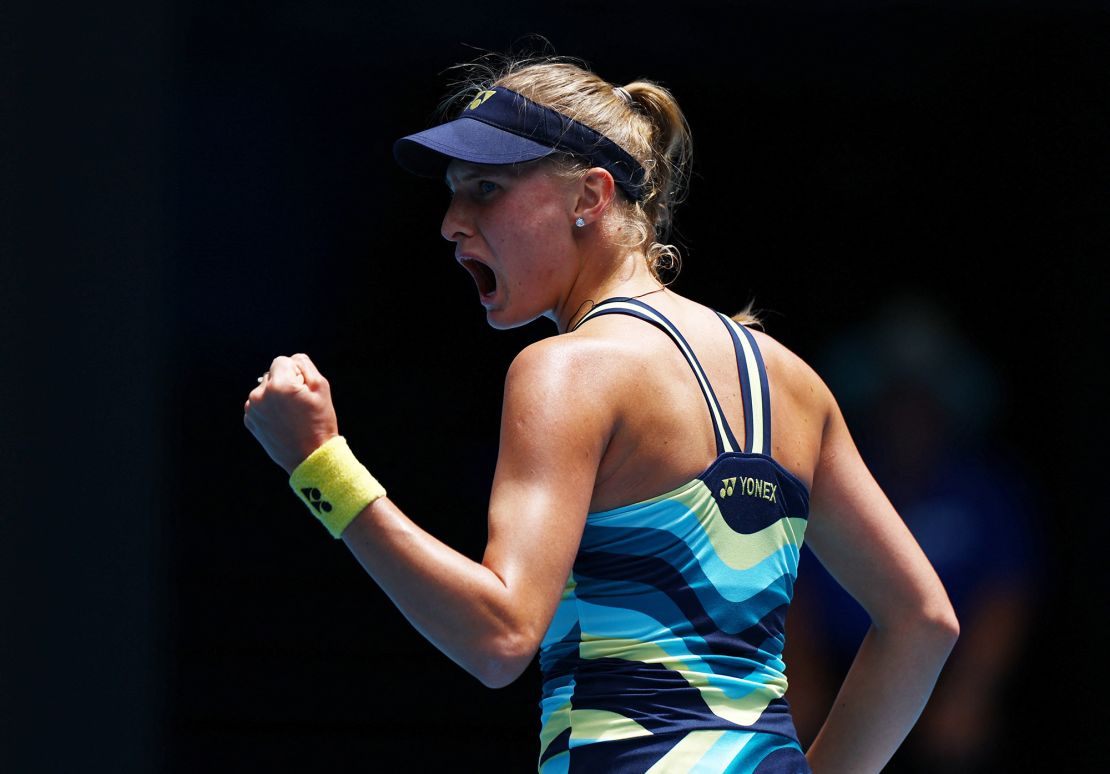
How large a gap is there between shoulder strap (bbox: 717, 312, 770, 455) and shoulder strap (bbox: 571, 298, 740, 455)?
37 mm

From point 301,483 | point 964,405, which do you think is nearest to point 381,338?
point 964,405

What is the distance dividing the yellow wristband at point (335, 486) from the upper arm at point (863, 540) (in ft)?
2.34

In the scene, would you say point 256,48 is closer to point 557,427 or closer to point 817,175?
point 817,175

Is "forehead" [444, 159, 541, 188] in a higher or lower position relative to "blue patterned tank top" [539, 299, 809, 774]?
higher

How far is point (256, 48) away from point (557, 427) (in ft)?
10.2

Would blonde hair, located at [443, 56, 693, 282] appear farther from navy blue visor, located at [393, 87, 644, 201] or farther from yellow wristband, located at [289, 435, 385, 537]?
yellow wristband, located at [289, 435, 385, 537]

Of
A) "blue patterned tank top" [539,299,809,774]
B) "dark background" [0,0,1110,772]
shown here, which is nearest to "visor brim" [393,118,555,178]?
"blue patterned tank top" [539,299,809,774]

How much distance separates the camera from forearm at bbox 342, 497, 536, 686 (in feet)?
4.85

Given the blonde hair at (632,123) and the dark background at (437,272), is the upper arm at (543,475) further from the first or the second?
the dark background at (437,272)

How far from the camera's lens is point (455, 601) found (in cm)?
148

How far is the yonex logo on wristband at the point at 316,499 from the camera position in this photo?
1541mm

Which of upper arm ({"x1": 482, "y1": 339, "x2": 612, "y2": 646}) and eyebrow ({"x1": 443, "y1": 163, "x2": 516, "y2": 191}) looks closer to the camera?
upper arm ({"x1": 482, "y1": 339, "x2": 612, "y2": 646})

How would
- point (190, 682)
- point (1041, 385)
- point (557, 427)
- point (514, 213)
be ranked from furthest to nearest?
point (1041, 385), point (190, 682), point (514, 213), point (557, 427)

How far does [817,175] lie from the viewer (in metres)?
4.67
